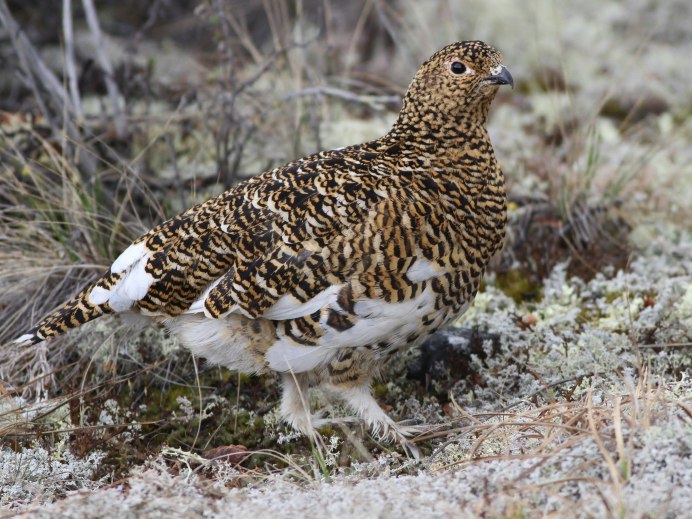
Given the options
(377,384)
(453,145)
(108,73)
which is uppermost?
(108,73)

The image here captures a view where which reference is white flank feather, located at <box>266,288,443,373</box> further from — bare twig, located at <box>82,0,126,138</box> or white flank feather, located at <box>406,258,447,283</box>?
bare twig, located at <box>82,0,126,138</box>

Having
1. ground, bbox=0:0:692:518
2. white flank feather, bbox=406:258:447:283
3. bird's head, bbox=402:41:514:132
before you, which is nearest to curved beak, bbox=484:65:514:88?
bird's head, bbox=402:41:514:132

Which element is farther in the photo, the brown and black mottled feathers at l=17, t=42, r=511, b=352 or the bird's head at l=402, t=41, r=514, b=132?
the bird's head at l=402, t=41, r=514, b=132

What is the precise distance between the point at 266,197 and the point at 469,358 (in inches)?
59.4

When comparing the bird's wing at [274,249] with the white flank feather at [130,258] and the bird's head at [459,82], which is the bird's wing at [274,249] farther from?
the bird's head at [459,82]

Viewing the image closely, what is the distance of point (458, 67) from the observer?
4023 mm

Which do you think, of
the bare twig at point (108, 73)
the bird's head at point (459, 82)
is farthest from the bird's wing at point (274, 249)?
the bare twig at point (108, 73)

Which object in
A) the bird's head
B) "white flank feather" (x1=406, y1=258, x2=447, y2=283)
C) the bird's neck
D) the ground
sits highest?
the bird's head

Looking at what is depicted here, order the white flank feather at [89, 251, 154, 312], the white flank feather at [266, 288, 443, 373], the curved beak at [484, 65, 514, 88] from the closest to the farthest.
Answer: the white flank feather at [266, 288, 443, 373]
the curved beak at [484, 65, 514, 88]
the white flank feather at [89, 251, 154, 312]

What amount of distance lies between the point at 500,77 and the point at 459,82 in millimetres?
185

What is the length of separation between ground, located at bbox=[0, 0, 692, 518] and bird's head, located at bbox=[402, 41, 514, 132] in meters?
1.02

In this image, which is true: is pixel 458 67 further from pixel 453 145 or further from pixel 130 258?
pixel 130 258

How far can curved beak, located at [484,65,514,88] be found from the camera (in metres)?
3.95

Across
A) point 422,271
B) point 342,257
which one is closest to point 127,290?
point 342,257
